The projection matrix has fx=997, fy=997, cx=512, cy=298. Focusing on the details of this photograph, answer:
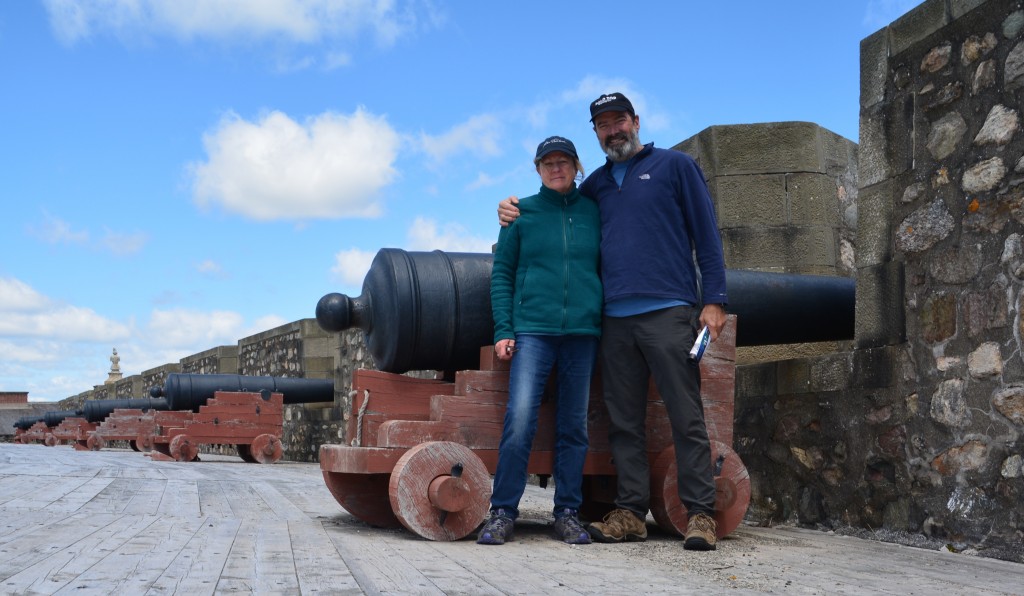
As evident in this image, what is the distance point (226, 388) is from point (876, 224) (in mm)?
9663

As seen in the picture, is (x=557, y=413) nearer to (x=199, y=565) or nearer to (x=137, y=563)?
(x=199, y=565)

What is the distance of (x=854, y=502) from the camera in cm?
399

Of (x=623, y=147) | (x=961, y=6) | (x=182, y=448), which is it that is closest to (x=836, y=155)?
(x=961, y=6)

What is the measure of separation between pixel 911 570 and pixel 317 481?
512 centimetres

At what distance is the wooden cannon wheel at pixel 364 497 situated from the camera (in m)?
3.99

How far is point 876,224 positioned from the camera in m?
4.04

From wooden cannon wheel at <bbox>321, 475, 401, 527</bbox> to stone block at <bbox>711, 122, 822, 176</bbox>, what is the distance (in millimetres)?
2916

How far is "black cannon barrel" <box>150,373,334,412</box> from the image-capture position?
1195cm

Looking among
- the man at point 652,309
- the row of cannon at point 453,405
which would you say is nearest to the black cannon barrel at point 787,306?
the row of cannon at point 453,405

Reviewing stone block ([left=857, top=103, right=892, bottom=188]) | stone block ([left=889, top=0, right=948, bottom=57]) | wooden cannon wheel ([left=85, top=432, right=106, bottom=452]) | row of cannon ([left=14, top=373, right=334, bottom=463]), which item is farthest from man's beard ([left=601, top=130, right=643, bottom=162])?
wooden cannon wheel ([left=85, top=432, right=106, bottom=452])

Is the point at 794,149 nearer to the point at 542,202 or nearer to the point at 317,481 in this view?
the point at 542,202

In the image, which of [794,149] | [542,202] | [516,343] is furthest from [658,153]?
[794,149]

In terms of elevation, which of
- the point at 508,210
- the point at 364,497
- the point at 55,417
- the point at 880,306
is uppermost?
the point at 508,210

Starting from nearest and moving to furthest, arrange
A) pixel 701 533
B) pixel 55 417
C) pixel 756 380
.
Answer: pixel 701 533 < pixel 756 380 < pixel 55 417
